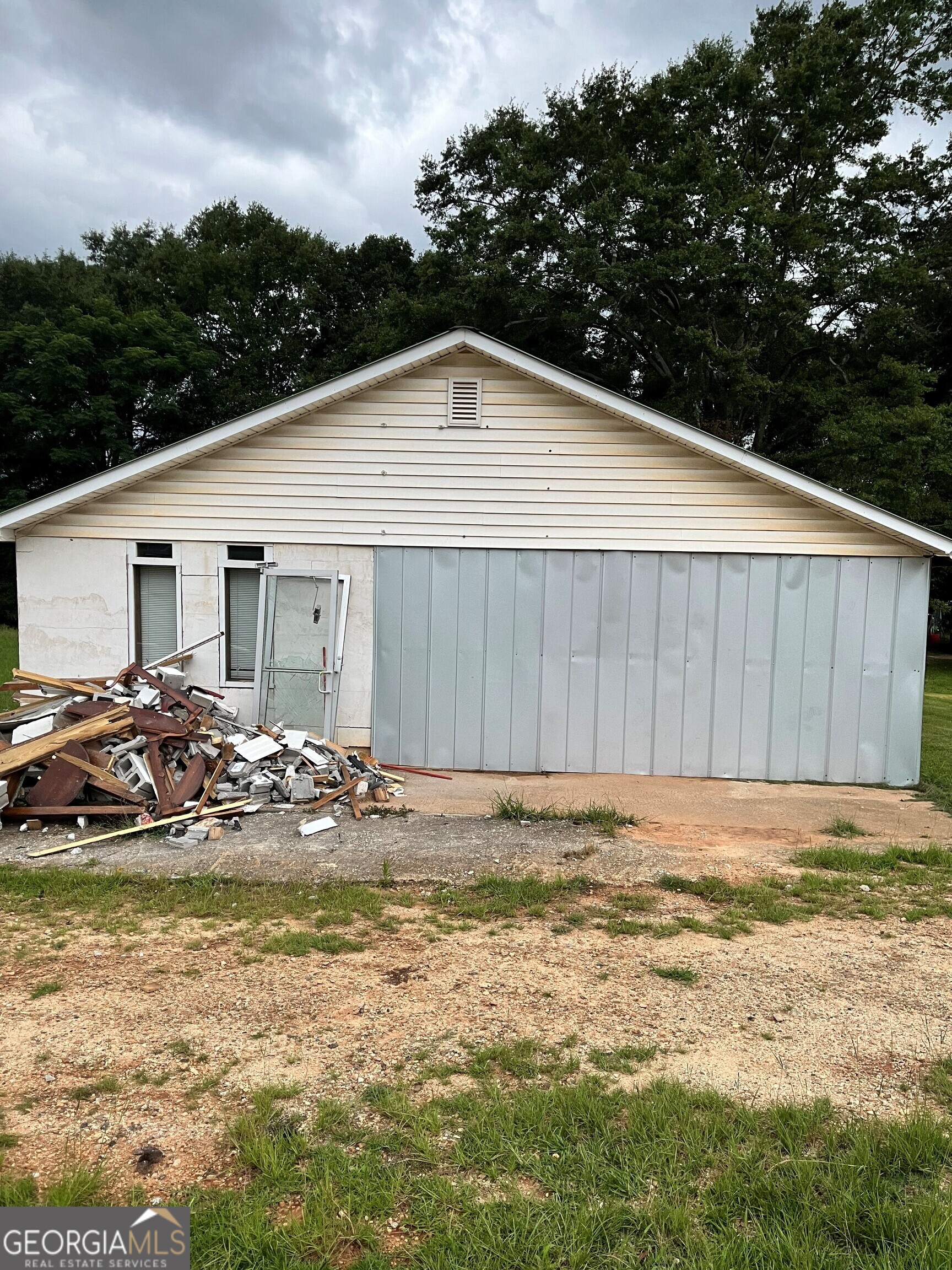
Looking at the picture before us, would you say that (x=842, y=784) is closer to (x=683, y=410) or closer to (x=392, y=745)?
(x=392, y=745)

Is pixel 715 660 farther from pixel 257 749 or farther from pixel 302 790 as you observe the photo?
pixel 257 749

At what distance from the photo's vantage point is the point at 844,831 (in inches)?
270

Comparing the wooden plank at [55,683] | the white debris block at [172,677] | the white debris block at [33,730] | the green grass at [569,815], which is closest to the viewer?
the green grass at [569,815]

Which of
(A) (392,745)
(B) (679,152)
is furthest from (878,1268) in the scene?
(B) (679,152)

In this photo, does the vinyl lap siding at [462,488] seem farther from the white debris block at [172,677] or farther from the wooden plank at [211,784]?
the wooden plank at [211,784]

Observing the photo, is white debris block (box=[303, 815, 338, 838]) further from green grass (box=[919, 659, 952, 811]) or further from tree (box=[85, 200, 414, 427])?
tree (box=[85, 200, 414, 427])

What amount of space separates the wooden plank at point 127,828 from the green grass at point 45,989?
2.27m

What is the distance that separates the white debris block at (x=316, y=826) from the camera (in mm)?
6477

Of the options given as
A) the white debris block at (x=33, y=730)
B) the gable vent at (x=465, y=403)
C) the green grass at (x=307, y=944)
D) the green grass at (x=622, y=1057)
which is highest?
the gable vent at (x=465, y=403)

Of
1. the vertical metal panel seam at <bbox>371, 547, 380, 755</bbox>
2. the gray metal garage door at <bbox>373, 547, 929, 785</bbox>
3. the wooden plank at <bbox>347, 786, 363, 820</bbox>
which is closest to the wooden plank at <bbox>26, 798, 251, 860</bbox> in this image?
the wooden plank at <bbox>347, 786, 363, 820</bbox>

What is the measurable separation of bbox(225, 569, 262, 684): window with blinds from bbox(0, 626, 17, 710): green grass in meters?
2.33

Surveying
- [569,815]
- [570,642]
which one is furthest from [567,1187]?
[570,642]

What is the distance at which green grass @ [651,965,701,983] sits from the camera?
405cm

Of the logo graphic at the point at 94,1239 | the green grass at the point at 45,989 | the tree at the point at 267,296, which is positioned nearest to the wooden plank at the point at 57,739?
the green grass at the point at 45,989
